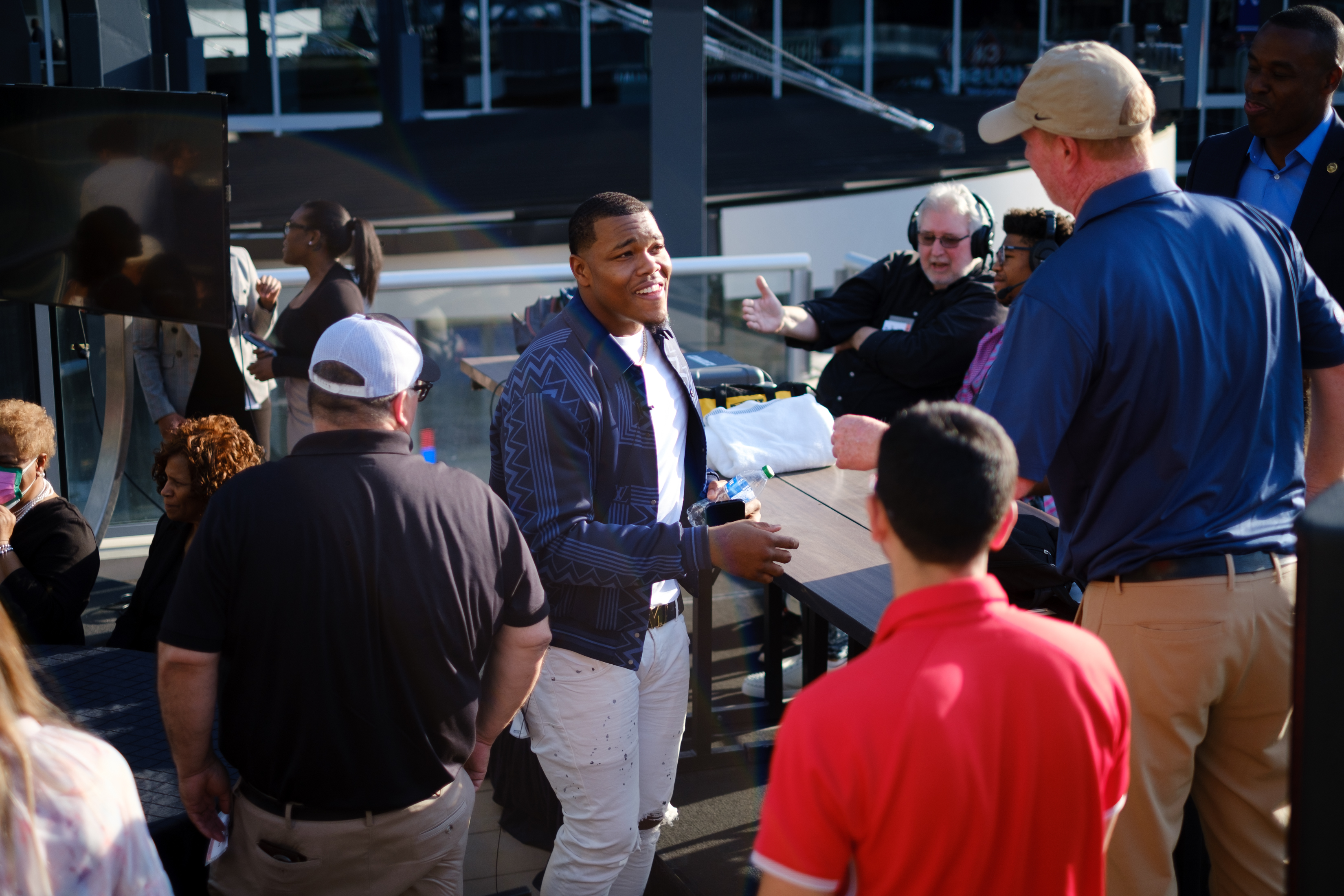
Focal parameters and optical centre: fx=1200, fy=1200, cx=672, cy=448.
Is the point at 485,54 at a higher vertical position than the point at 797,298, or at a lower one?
higher

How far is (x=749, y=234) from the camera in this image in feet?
35.6

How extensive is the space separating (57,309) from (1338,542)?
590 cm

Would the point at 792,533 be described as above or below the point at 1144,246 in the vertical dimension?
below

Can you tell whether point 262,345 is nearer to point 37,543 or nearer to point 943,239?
point 37,543

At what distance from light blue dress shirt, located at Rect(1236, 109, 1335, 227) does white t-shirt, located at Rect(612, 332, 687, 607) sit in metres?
1.97

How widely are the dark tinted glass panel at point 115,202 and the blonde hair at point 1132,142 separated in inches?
118

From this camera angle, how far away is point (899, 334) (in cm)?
446

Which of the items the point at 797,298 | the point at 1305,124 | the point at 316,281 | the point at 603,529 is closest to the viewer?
the point at 603,529

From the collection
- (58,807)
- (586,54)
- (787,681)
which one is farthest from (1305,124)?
(586,54)

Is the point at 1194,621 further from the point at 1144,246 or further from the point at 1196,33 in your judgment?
the point at 1196,33

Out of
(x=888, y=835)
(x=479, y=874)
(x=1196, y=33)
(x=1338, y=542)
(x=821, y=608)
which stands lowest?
(x=479, y=874)

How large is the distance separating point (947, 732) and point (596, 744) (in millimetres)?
1440

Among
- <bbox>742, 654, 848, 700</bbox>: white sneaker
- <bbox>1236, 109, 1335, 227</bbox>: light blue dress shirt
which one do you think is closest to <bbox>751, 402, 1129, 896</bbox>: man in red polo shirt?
<bbox>1236, 109, 1335, 227</bbox>: light blue dress shirt

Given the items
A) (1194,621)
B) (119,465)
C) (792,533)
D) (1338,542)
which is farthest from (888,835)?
(119,465)
